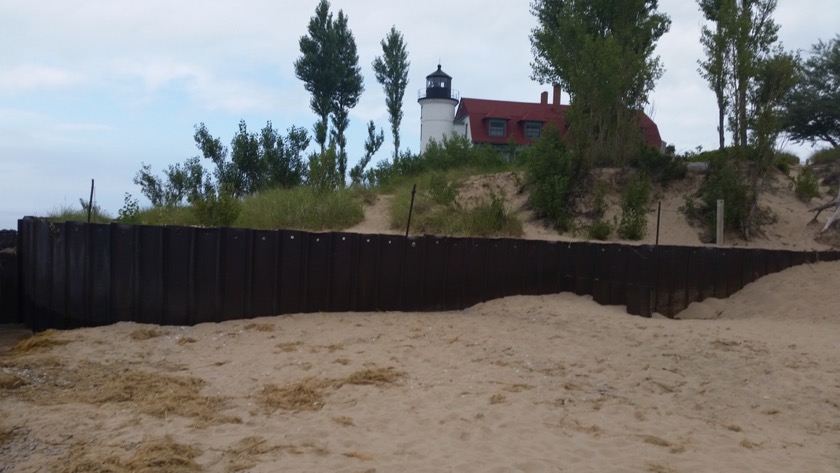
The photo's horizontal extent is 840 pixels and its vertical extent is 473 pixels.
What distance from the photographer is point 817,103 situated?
30.4 metres

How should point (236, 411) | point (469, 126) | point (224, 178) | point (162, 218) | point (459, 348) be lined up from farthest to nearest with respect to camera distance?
point (469, 126) < point (224, 178) < point (162, 218) < point (459, 348) < point (236, 411)

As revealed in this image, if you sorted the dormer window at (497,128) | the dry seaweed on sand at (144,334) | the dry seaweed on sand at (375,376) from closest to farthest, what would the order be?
the dry seaweed on sand at (375,376) → the dry seaweed on sand at (144,334) → the dormer window at (497,128)

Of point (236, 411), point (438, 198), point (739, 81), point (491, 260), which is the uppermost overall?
point (739, 81)

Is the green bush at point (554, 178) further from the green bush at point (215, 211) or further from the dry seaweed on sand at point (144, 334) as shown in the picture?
the dry seaweed on sand at point (144, 334)

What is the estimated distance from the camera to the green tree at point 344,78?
3359cm

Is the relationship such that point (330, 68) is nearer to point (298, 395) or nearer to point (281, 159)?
point (281, 159)

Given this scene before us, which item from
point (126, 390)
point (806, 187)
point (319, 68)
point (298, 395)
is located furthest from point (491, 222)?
point (319, 68)

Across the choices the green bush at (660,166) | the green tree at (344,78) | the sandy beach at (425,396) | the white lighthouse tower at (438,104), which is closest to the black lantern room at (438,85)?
the white lighthouse tower at (438,104)

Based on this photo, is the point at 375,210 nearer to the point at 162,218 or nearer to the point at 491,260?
the point at 162,218

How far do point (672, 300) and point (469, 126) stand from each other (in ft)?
103

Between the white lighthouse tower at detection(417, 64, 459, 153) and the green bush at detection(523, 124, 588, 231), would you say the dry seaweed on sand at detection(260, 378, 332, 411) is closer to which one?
the green bush at detection(523, 124, 588, 231)

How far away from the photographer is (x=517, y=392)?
254 inches

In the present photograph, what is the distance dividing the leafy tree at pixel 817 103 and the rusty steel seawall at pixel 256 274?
79.1 ft

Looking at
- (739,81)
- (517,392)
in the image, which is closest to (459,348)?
(517,392)
